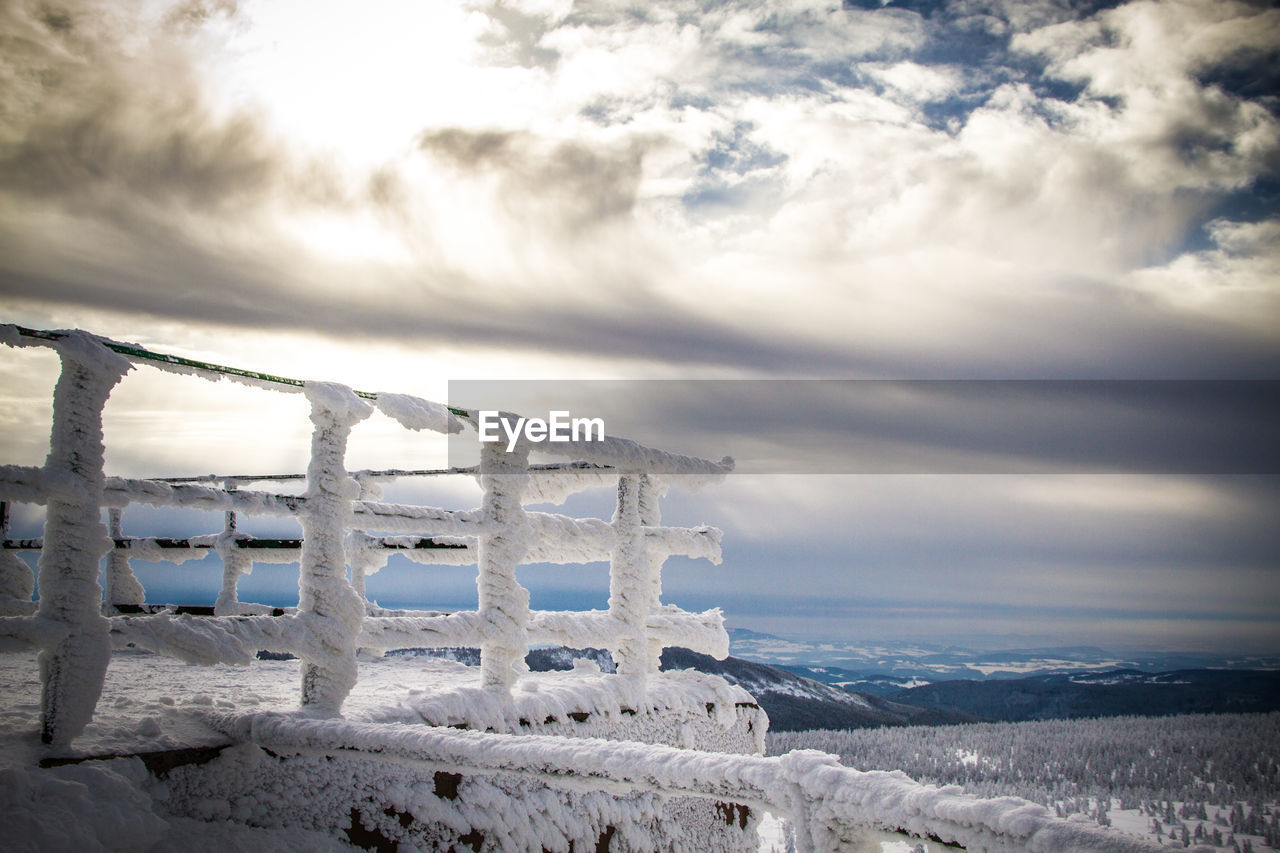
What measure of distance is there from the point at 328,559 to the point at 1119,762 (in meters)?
21.7

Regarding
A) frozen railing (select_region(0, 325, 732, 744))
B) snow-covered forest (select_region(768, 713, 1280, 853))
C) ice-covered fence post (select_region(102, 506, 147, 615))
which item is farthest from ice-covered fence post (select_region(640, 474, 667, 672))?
snow-covered forest (select_region(768, 713, 1280, 853))

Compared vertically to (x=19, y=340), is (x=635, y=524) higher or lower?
lower

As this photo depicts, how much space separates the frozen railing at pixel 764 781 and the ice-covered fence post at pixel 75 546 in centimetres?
70

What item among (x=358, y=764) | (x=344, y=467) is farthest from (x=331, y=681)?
(x=344, y=467)

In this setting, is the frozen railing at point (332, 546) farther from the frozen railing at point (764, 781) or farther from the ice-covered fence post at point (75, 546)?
the frozen railing at point (764, 781)

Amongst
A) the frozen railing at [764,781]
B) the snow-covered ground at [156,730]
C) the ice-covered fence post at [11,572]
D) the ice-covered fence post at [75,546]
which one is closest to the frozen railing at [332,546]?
the ice-covered fence post at [75,546]

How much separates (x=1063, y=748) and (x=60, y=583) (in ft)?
80.2

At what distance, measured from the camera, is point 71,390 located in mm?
3434

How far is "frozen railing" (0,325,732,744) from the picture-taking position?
3.34 meters

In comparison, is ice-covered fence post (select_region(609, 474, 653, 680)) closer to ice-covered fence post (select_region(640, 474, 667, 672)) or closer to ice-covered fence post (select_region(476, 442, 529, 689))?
ice-covered fence post (select_region(640, 474, 667, 672))

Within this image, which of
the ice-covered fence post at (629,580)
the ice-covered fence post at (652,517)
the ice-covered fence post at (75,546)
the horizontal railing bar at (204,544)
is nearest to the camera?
the ice-covered fence post at (75,546)

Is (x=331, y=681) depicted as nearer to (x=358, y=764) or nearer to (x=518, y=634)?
(x=358, y=764)

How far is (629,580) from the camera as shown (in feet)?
19.8

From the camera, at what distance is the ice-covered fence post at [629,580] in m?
6.01
